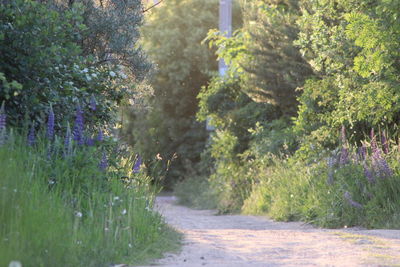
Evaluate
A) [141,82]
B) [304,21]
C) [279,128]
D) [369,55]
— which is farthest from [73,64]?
[279,128]

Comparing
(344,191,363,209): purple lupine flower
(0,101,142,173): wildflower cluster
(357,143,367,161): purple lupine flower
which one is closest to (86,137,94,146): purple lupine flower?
(0,101,142,173): wildflower cluster

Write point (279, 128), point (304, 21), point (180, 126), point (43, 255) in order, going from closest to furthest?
point (43, 255), point (304, 21), point (279, 128), point (180, 126)

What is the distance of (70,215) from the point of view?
748 centimetres

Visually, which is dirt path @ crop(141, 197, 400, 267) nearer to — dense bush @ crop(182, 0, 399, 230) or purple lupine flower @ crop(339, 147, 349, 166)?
dense bush @ crop(182, 0, 399, 230)

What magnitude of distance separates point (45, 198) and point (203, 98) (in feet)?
55.5

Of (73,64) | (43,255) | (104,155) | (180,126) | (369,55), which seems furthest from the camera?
(180,126)

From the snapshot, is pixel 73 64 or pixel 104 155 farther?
pixel 73 64

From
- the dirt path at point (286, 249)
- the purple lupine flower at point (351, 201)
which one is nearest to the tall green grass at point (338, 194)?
the purple lupine flower at point (351, 201)

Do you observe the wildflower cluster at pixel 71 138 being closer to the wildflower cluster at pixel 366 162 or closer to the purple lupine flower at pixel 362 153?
the wildflower cluster at pixel 366 162

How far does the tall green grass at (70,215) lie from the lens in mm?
6544

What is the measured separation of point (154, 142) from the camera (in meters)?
36.3

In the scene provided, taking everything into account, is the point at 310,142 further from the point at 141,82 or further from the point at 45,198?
the point at 45,198

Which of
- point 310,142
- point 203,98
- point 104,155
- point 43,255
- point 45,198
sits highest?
point 203,98

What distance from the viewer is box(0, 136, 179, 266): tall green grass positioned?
6544 millimetres
